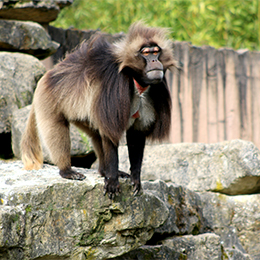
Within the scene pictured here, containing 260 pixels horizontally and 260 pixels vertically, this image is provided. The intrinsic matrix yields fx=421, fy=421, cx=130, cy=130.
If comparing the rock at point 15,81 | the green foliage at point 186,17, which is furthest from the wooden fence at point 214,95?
the rock at point 15,81

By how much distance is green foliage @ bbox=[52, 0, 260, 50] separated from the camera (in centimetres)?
829

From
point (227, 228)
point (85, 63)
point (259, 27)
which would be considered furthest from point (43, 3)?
point (259, 27)

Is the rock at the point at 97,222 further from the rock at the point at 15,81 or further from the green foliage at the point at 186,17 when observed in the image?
the green foliage at the point at 186,17

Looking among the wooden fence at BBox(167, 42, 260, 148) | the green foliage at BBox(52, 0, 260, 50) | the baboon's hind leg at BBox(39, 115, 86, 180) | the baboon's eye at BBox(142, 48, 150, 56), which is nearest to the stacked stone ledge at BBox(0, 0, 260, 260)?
the baboon's hind leg at BBox(39, 115, 86, 180)

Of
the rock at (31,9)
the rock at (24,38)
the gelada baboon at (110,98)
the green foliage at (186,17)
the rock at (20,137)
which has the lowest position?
the rock at (20,137)

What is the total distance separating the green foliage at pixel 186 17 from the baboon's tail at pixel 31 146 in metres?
4.55

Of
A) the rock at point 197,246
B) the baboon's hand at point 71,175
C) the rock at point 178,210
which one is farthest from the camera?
the rock at point 178,210

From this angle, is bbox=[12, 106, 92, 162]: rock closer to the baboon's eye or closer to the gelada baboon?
the gelada baboon

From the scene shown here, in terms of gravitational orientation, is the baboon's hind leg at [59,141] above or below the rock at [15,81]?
below

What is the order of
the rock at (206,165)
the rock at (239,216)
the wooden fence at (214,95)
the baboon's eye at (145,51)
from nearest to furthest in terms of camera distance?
1. the baboon's eye at (145,51)
2. the rock at (239,216)
3. the rock at (206,165)
4. the wooden fence at (214,95)

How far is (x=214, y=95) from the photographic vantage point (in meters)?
6.41

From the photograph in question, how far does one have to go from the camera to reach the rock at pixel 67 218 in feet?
9.72

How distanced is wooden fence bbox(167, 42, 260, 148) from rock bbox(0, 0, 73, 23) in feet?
6.23

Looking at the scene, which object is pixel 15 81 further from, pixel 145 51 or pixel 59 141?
pixel 145 51
